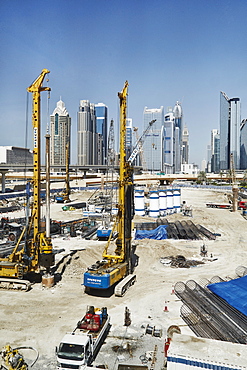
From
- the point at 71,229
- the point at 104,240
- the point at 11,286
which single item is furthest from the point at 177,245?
the point at 11,286

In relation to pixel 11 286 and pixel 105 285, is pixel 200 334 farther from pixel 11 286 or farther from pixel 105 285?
pixel 11 286

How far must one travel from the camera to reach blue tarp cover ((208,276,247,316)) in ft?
50.0

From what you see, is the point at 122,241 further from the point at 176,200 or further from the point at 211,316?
the point at 176,200

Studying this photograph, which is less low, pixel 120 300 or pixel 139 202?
pixel 139 202

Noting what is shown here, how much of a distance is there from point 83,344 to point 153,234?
23294 mm

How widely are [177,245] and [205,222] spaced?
1261 cm

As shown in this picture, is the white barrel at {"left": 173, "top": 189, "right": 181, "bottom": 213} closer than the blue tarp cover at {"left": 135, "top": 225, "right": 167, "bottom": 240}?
No

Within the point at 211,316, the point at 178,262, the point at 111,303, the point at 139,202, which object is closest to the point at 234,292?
the point at 211,316

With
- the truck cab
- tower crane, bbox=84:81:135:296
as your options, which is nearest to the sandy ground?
tower crane, bbox=84:81:135:296

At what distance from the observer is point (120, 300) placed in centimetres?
1745

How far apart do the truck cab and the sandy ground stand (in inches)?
48.0

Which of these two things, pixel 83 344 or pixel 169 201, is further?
pixel 169 201

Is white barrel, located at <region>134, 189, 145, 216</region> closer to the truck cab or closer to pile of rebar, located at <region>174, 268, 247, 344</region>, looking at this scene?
pile of rebar, located at <region>174, 268, 247, 344</region>

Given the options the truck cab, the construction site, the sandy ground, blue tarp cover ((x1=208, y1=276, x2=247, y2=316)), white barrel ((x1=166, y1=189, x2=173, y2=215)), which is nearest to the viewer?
the truck cab
